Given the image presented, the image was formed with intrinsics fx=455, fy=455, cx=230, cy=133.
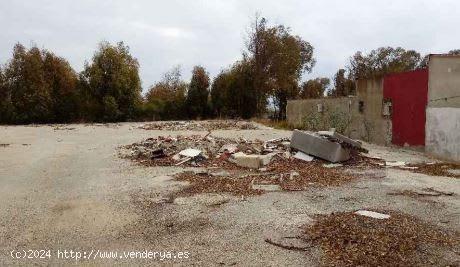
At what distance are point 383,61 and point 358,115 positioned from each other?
27.7m

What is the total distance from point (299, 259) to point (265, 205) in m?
2.56

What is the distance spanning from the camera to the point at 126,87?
4119 centimetres

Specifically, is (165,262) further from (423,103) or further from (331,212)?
(423,103)

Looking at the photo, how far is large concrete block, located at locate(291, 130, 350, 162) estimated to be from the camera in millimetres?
12867

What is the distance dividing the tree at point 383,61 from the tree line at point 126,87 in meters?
1.26

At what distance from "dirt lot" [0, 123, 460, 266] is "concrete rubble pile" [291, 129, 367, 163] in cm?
87

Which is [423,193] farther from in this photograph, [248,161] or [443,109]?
[443,109]

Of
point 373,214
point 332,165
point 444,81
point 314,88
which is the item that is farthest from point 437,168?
point 314,88

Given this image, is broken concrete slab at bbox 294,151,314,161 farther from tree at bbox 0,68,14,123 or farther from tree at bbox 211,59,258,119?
tree at bbox 0,68,14,123

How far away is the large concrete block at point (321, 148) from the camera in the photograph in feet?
42.2

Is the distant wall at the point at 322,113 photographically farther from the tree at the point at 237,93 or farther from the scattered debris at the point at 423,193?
the scattered debris at the point at 423,193

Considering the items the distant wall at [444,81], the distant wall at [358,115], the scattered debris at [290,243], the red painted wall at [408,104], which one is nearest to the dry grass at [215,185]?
the scattered debris at [290,243]

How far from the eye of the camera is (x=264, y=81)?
136 ft

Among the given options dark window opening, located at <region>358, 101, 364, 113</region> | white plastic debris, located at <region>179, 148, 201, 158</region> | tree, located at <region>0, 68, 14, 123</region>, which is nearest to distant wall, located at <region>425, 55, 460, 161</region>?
dark window opening, located at <region>358, 101, 364, 113</region>
